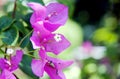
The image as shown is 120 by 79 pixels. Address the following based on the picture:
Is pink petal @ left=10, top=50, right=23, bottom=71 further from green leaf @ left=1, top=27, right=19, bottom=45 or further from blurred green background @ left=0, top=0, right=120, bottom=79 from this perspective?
blurred green background @ left=0, top=0, right=120, bottom=79

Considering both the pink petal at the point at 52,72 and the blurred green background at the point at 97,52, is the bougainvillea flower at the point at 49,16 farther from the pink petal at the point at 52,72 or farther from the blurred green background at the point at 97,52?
the blurred green background at the point at 97,52

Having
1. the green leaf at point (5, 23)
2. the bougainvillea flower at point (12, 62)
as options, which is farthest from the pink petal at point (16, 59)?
the green leaf at point (5, 23)

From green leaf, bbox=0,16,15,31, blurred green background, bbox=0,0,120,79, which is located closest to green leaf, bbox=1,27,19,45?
green leaf, bbox=0,16,15,31

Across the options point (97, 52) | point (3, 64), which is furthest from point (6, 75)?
point (97, 52)

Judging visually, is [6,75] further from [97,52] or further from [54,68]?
[97,52]

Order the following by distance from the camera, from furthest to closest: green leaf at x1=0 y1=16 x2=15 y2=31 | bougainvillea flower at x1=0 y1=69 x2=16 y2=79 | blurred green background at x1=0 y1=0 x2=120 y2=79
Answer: blurred green background at x1=0 y1=0 x2=120 y2=79
green leaf at x1=0 y1=16 x2=15 y2=31
bougainvillea flower at x1=0 y1=69 x2=16 y2=79
